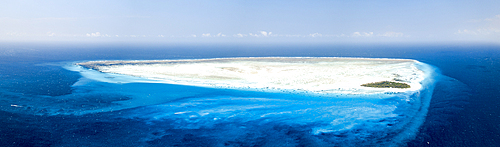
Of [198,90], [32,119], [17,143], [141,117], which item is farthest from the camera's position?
[198,90]

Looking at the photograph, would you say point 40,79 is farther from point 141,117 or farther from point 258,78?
point 258,78

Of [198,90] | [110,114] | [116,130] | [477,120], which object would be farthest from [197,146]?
[477,120]

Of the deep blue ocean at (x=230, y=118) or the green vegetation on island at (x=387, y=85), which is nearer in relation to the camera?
the deep blue ocean at (x=230, y=118)

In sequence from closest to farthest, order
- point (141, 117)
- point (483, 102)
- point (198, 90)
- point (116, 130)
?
point (116, 130) < point (141, 117) < point (483, 102) < point (198, 90)

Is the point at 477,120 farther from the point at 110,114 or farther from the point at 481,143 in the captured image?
the point at 110,114

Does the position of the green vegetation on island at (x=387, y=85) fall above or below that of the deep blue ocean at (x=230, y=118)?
above

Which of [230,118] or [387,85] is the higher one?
[387,85]

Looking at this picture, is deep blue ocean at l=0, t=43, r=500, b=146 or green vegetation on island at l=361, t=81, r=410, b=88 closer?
deep blue ocean at l=0, t=43, r=500, b=146

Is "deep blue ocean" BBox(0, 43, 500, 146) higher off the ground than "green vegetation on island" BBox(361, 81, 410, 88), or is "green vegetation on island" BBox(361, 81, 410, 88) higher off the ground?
"green vegetation on island" BBox(361, 81, 410, 88)

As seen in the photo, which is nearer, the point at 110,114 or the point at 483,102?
the point at 110,114

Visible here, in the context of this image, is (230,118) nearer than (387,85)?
Yes
